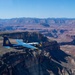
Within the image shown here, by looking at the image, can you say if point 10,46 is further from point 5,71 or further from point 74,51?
point 74,51

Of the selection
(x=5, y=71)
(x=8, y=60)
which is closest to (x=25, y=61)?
(x=8, y=60)

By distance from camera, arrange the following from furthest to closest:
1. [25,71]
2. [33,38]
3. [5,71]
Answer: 1. [33,38]
2. [25,71]
3. [5,71]

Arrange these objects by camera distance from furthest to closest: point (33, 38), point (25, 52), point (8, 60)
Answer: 1. point (33, 38)
2. point (25, 52)
3. point (8, 60)

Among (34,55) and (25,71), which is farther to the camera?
(34,55)

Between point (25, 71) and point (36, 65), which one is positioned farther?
point (36, 65)

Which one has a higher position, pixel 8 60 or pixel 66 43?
pixel 8 60

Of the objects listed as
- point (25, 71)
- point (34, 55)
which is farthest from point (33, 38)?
point (25, 71)

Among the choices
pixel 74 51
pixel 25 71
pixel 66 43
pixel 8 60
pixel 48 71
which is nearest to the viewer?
pixel 8 60

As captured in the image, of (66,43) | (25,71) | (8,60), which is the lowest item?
(66,43)

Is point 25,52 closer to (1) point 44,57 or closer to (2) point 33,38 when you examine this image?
(1) point 44,57
